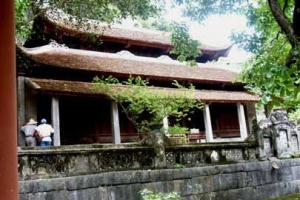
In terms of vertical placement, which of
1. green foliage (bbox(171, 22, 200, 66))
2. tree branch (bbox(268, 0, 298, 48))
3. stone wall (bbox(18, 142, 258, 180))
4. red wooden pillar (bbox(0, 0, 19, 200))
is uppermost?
green foliage (bbox(171, 22, 200, 66))

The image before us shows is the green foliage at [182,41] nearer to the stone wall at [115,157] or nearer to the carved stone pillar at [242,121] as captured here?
the stone wall at [115,157]

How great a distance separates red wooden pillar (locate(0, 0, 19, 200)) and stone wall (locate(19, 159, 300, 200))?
4870 millimetres

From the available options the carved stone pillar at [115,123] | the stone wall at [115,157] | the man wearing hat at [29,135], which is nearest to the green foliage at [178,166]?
the stone wall at [115,157]

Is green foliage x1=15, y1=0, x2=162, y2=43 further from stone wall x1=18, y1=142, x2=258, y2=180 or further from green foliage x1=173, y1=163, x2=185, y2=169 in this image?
green foliage x1=173, y1=163, x2=185, y2=169

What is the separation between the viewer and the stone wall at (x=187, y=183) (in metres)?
6.36

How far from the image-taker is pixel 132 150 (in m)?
7.54

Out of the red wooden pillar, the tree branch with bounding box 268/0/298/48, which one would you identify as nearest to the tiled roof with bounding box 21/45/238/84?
the tree branch with bounding box 268/0/298/48

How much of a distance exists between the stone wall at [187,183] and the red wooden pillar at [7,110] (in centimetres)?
487

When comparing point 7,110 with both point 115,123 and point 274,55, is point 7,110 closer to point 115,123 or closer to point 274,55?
point 274,55

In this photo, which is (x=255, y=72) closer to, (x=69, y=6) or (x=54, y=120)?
(x=69, y=6)

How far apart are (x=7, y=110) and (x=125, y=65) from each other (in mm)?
13042

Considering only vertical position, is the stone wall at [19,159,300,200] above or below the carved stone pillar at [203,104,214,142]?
below

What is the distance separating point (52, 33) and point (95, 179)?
8959 mm

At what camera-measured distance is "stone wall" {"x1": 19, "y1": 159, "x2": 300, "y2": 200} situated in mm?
6359
